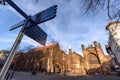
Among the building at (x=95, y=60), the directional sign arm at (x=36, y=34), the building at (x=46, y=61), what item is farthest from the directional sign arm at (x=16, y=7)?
the building at (x=95, y=60)

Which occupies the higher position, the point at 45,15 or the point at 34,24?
the point at 45,15

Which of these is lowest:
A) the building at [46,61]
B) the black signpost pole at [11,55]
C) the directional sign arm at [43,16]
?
the black signpost pole at [11,55]

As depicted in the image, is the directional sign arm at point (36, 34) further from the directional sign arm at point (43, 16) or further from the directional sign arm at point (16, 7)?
the directional sign arm at point (16, 7)

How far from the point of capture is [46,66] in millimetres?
28203

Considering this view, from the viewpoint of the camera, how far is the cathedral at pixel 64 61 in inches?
1146

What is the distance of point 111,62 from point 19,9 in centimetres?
3373

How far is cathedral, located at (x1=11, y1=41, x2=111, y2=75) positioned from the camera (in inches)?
1146

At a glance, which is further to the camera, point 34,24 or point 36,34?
point 36,34

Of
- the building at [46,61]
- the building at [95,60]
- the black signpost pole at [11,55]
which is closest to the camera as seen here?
the black signpost pole at [11,55]

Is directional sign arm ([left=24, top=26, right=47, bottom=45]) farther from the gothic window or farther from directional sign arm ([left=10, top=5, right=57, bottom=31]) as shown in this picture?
the gothic window

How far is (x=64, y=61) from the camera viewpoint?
31.3 metres

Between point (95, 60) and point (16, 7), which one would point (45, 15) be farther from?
point (95, 60)

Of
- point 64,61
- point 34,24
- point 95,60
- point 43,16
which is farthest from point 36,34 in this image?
point 95,60

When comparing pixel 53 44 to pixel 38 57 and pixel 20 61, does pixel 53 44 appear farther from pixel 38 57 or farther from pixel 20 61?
pixel 20 61
